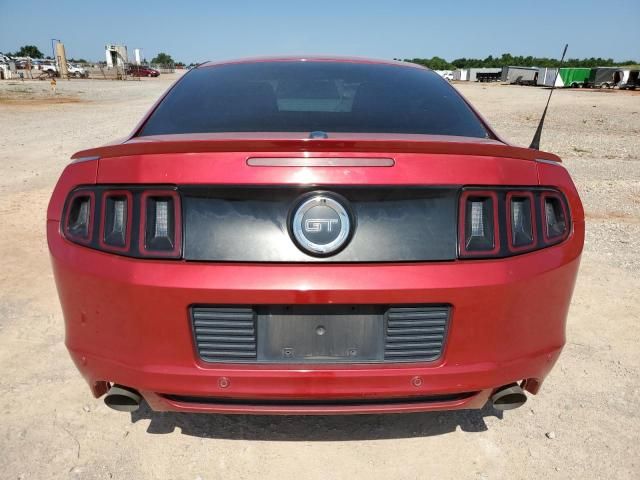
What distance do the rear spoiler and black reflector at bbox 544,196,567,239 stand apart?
0.18 metres

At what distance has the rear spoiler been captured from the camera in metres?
1.57

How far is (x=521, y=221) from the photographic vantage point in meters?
1.71

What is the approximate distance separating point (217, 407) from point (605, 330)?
271 cm

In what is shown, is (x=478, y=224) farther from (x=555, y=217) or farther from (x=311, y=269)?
(x=311, y=269)

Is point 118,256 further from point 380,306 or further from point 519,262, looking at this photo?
point 519,262

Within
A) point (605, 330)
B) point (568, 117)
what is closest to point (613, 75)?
point (568, 117)

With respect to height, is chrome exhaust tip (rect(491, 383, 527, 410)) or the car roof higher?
the car roof

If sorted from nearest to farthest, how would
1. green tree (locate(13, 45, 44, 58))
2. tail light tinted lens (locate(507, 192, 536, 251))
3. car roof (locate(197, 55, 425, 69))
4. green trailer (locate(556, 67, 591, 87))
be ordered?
tail light tinted lens (locate(507, 192, 536, 251))
car roof (locate(197, 55, 425, 69))
green trailer (locate(556, 67, 591, 87))
green tree (locate(13, 45, 44, 58))

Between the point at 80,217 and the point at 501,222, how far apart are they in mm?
1468

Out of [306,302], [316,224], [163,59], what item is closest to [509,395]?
[306,302]

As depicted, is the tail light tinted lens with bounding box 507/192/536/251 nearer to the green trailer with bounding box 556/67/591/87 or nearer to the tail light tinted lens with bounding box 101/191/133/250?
the tail light tinted lens with bounding box 101/191/133/250

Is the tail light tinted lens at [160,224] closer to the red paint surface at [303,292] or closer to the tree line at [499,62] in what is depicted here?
the red paint surface at [303,292]

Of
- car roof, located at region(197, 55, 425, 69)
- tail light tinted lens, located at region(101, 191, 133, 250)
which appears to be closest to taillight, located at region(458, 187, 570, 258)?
tail light tinted lens, located at region(101, 191, 133, 250)

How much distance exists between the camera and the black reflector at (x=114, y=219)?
1.64 meters
